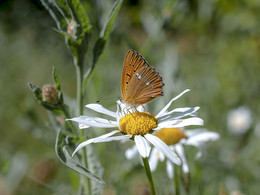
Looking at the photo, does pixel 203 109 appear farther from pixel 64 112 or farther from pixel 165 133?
pixel 64 112

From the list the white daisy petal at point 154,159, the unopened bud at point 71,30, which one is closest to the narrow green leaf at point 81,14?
the unopened bud at point 71,30

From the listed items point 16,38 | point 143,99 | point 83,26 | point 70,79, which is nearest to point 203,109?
point 143,99

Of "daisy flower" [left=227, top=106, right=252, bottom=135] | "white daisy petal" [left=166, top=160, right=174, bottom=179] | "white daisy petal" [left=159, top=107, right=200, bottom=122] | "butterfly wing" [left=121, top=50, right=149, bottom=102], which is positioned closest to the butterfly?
"butterfly wing" [left=121, top=50, right=149, bottom=102]

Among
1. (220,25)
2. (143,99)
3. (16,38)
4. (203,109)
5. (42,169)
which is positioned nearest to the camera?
(143,99)

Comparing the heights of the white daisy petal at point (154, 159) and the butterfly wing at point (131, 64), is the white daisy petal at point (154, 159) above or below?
below

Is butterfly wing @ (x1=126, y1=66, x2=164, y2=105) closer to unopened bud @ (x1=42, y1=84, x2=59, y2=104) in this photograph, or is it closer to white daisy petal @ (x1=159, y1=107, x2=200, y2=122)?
white daisy petal @ (x1=159, y1=107, x2=200, y2=122)

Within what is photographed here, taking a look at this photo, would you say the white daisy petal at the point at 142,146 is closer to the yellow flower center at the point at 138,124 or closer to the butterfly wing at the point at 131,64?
the yellow flower center at the point at 138,124
